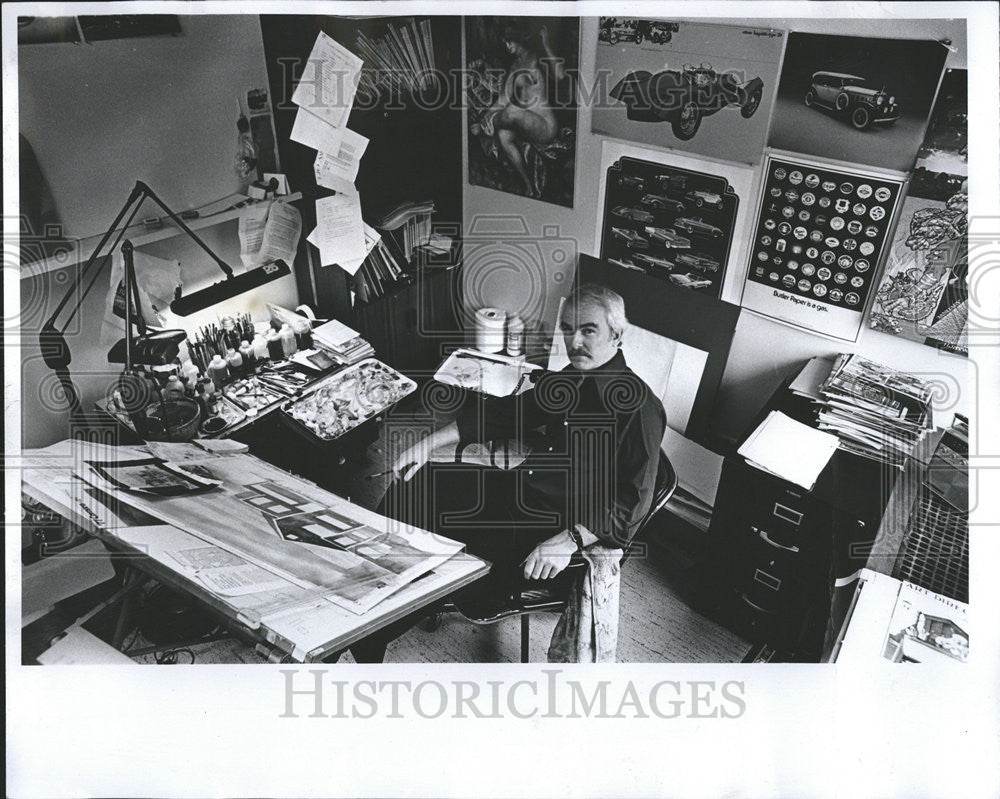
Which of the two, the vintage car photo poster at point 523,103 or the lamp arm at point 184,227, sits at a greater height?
the vintage car photo poster at point 523,103

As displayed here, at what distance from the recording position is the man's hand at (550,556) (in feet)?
5.42

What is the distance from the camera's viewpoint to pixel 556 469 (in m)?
1.64

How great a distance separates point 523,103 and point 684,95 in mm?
322

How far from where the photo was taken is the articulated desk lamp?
1.57m

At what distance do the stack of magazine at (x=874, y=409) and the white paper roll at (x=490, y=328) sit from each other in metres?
0.67

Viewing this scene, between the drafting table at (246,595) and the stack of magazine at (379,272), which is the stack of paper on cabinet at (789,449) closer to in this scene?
the drafting table at (246,595)

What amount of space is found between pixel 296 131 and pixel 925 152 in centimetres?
123

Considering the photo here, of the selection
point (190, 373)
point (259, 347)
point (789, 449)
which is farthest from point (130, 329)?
point (789, 449)

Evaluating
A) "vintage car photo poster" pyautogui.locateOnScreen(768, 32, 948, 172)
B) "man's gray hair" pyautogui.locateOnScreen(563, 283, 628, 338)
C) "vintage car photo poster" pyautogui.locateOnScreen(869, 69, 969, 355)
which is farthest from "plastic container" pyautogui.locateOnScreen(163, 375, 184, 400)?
"vintage car photo poster" pyautogui.locateOnScreen(869, 69, 969, 355)

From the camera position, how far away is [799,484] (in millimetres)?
1575

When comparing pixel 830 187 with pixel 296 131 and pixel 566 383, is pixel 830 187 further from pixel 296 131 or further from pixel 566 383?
pixel 296 131

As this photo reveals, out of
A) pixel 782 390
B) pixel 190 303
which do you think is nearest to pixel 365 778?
pixel 190 303

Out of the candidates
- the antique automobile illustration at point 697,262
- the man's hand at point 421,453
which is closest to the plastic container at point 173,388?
the man's hand at point 421,453

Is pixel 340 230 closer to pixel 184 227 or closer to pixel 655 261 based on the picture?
pixel 184 227
